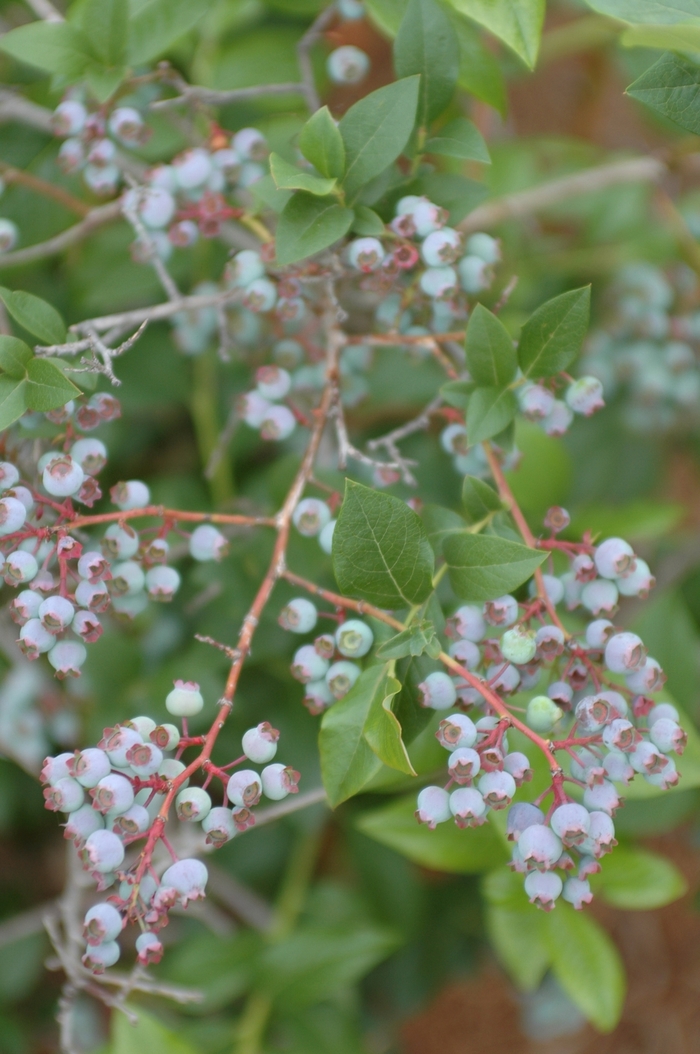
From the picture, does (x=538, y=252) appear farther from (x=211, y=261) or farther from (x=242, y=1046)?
(x=242, y=1046)

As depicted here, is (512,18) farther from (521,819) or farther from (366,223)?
(521,819)

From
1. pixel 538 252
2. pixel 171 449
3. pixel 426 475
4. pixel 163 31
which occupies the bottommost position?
pixel 171 449

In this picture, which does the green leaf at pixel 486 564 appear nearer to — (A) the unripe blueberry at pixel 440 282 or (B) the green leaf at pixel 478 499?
(B) the green leaf at pixel 478 499

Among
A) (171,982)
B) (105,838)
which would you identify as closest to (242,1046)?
(171,982)

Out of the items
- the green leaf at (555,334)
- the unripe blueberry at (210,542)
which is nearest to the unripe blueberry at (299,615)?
the unripe blueberry at (210,542)

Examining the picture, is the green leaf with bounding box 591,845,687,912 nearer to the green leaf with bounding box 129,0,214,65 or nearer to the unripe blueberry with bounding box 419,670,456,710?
the unripe blueberry with bounding box 419,670,456,710
